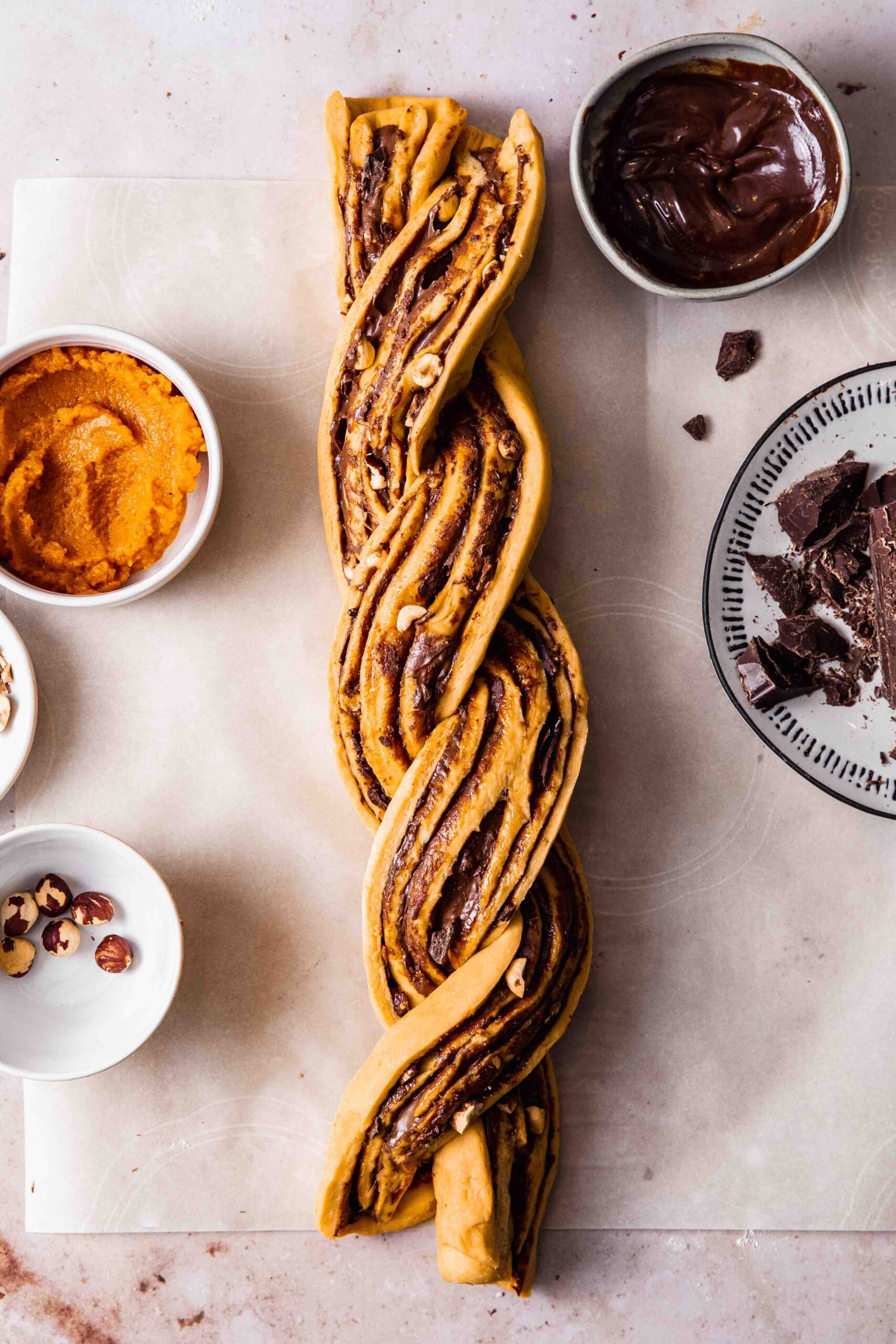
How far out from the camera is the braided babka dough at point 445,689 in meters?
1.60

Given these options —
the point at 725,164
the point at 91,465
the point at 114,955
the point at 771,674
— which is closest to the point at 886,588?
the point at 771,674

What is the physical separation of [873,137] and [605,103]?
607 millimetres

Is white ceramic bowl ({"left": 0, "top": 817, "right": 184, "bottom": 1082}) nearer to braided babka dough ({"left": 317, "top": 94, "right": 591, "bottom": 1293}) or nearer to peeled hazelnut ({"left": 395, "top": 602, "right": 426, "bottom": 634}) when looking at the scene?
braided babka dough ({"left": 317, "top": 94, "right": 591, "bottom": 1293})

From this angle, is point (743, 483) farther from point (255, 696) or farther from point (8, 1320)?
point (8, 1320)

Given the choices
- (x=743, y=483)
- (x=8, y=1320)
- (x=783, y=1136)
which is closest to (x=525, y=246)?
(x=743, y=483)

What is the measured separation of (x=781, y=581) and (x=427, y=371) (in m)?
0.77

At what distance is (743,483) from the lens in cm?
175

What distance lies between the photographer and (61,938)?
1.76 m

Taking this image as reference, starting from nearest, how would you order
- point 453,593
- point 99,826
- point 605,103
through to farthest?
point 453,593 < point 605,103 < point 99,826

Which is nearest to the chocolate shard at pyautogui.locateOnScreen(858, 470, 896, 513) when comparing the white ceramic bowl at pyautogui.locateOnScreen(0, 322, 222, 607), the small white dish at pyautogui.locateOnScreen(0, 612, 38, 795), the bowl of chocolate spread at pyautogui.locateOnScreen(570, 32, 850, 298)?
the bowl of chocolate spread at pyautogui.locateOnScreen(570, 32, 850, 298)

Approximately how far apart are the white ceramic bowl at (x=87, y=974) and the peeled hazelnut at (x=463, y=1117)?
21.9 inches

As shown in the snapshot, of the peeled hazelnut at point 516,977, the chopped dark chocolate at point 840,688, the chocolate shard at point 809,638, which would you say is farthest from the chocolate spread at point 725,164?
the peeled hazelnut at point 516,977

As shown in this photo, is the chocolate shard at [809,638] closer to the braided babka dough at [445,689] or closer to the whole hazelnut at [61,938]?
the braided babka dough at [445,689]

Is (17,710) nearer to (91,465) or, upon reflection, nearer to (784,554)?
(91,465)
